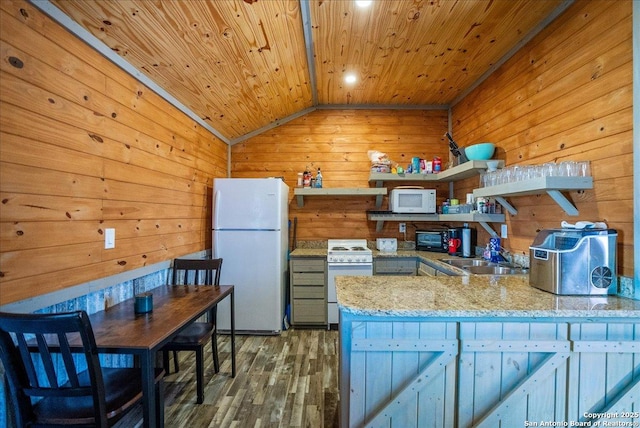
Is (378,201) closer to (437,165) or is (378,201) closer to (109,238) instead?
(437,165)

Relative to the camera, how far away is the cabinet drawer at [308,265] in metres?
3.47

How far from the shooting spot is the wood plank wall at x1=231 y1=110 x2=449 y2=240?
13.1 feet

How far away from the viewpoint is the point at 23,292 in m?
1.34

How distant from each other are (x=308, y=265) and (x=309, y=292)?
31 centimetres

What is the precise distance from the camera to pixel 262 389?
2.29 m

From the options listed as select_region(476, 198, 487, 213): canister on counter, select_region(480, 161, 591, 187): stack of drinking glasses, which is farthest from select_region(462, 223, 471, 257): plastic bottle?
select_region(480, 161, 591, 187): stack of drinking glasses

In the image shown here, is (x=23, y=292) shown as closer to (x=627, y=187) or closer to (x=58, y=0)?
(x=58, y=0)

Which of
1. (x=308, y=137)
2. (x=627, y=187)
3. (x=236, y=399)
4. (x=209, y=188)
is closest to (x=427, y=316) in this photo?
(x=627, y=187)

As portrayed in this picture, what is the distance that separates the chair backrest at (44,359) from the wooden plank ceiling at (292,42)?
4.70 ft

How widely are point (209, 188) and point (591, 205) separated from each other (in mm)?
3300

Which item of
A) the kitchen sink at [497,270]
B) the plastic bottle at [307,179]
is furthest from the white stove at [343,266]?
the kitchen sink at [497,270]

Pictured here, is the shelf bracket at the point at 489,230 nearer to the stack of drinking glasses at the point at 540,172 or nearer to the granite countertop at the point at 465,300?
the stack of drinking glasses at the point at 540,172

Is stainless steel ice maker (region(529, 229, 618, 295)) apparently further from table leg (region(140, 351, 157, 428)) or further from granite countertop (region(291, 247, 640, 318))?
table leg (region(140, 351, 157, 428))

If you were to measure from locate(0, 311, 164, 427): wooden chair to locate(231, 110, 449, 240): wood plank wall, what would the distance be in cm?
285
